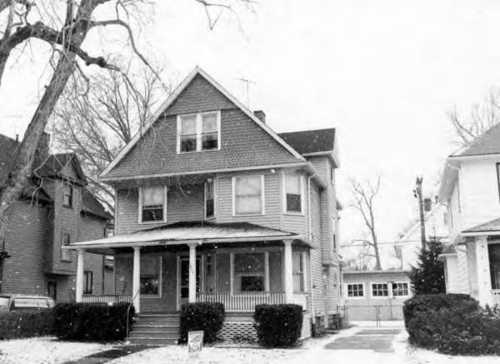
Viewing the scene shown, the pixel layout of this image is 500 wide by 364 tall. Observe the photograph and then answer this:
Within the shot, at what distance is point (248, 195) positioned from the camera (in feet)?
75.0

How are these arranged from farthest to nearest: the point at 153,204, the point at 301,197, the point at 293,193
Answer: the point at 153,204, the point at 301,197, the point at 293,193

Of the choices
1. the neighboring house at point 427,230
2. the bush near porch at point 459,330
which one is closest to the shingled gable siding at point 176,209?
the bush near porch at point 459,330

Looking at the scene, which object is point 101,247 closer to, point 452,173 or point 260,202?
point 260,202

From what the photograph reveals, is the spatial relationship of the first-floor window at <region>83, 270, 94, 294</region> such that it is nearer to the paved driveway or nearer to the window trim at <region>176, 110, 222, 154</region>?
the window trim at <region>176, 110, 222, 154</region>

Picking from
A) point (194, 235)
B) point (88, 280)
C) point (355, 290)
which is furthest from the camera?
point (355, 290)

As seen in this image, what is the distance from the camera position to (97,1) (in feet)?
43.5

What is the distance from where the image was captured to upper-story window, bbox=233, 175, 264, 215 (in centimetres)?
2273

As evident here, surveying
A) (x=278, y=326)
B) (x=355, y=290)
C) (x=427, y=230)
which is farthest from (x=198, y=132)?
(x=427, y=230)

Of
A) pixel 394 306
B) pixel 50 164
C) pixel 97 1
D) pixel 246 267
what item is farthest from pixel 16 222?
pixel 394 306

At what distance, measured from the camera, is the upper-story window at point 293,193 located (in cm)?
2272

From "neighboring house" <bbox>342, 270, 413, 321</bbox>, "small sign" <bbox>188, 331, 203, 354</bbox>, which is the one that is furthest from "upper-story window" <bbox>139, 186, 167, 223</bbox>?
"neighboring house" <bbox>342, 270, 413, 321</bbox>

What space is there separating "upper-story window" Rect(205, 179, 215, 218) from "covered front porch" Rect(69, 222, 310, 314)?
53 cm

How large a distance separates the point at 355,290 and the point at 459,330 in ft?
91.1

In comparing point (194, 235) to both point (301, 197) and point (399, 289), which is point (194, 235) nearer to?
point (301, 197)
